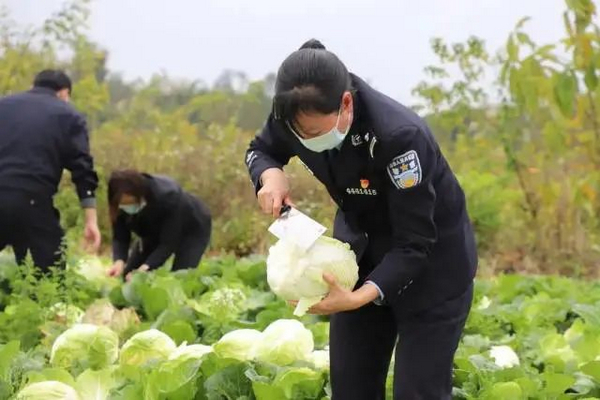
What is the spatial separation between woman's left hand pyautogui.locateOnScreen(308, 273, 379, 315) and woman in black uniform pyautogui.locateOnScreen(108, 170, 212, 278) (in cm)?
356

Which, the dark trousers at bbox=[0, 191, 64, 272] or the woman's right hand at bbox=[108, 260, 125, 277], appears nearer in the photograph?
the dark trousers at bbox=[0, 191, 64, 272]

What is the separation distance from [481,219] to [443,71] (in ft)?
5.91

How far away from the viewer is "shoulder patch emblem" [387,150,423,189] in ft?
8.77

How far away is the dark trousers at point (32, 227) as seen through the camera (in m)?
5.46

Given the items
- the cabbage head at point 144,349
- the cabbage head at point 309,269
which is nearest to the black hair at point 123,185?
the cabbage head at point 144,349

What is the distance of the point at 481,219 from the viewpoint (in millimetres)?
11406

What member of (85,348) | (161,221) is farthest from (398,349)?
(161,221)

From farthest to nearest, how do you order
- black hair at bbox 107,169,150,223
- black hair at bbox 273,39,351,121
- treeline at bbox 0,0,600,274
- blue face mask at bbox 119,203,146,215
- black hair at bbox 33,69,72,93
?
treeline at bbox 0,0,600,274 < blue face mask at bbox 119,203,146,215 < black hair at bbox 107,169,150,223 < black hair at bbox 33,69,72,93 < black hair at bbox 273,39,351,121

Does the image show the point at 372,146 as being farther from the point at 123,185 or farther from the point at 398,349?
the point at 123,185

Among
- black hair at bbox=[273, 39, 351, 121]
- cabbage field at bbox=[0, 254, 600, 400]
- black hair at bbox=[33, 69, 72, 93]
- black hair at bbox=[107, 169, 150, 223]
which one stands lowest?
cabbage field at bbox=[0, 254, 600, 400]

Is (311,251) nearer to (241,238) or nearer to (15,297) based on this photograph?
(15,297)

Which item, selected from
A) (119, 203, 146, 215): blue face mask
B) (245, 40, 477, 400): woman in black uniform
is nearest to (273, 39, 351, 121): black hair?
(245, 40, 477, 400): woman in black uniform

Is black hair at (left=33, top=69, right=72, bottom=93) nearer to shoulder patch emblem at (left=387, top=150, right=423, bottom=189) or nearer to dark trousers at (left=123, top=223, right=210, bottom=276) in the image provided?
dark trousers at (left=123, top=223, right=210, bottom=276)

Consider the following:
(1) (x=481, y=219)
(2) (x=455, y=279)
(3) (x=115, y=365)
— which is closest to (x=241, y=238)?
(1) (x=481, y=219)
